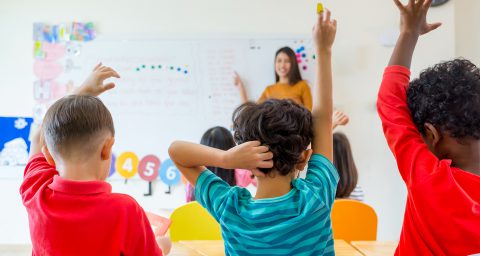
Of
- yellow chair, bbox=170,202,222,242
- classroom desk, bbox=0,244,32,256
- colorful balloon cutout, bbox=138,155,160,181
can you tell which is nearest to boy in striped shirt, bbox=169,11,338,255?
yellow chair, bbox=170,202,222,242

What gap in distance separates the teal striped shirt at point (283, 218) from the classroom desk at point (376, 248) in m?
0.48

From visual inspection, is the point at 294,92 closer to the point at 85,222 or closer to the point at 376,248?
the point at 376,248

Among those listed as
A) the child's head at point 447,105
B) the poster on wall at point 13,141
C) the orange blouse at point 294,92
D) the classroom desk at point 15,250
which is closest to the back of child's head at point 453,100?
the child's head at point 447,105

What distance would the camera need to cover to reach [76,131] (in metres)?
0.92

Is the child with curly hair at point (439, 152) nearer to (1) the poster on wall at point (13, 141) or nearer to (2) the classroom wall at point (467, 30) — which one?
(2) the classroom wall at point (467, 30)

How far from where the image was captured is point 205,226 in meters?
1.66

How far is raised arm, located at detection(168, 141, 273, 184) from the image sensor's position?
2.91ft

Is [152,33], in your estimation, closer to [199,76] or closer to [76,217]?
[199,76]

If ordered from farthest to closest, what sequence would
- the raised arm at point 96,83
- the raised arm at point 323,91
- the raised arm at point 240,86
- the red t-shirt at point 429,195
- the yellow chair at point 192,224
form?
the raised arm at point 240,86 → the yellow chair at point 192,224 → the raised arm at point 96,83 → the raised arm at point 323,91 → the red t-shirt at point 429,195

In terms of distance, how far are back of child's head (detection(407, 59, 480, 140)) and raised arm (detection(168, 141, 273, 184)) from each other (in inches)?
14.4

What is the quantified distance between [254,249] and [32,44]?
289 centimetres

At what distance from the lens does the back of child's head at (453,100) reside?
2.87ft

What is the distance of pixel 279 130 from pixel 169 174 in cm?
228

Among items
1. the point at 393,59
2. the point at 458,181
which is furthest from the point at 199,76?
the point at 458,181
